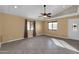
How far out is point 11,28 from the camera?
21.9ft

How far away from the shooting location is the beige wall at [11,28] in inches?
239

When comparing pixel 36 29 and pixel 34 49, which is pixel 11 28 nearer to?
pixel 36 29

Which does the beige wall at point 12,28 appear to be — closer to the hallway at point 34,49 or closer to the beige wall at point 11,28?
the beige wall at point 11,28

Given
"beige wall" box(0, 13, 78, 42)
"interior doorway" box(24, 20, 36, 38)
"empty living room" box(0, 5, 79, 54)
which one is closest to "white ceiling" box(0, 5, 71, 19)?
"empty living room" box(0, 5, 79, 54)

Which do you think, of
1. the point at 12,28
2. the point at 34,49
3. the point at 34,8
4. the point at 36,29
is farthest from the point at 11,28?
the point at 34,8

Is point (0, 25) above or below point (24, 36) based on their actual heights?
above

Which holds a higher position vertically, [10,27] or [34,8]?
[34,8]

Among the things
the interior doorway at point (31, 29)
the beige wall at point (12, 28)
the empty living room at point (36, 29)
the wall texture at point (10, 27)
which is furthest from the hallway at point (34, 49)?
the wall texture at point (10, 27)

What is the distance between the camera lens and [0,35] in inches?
225

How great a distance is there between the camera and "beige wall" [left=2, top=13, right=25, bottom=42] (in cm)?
607
